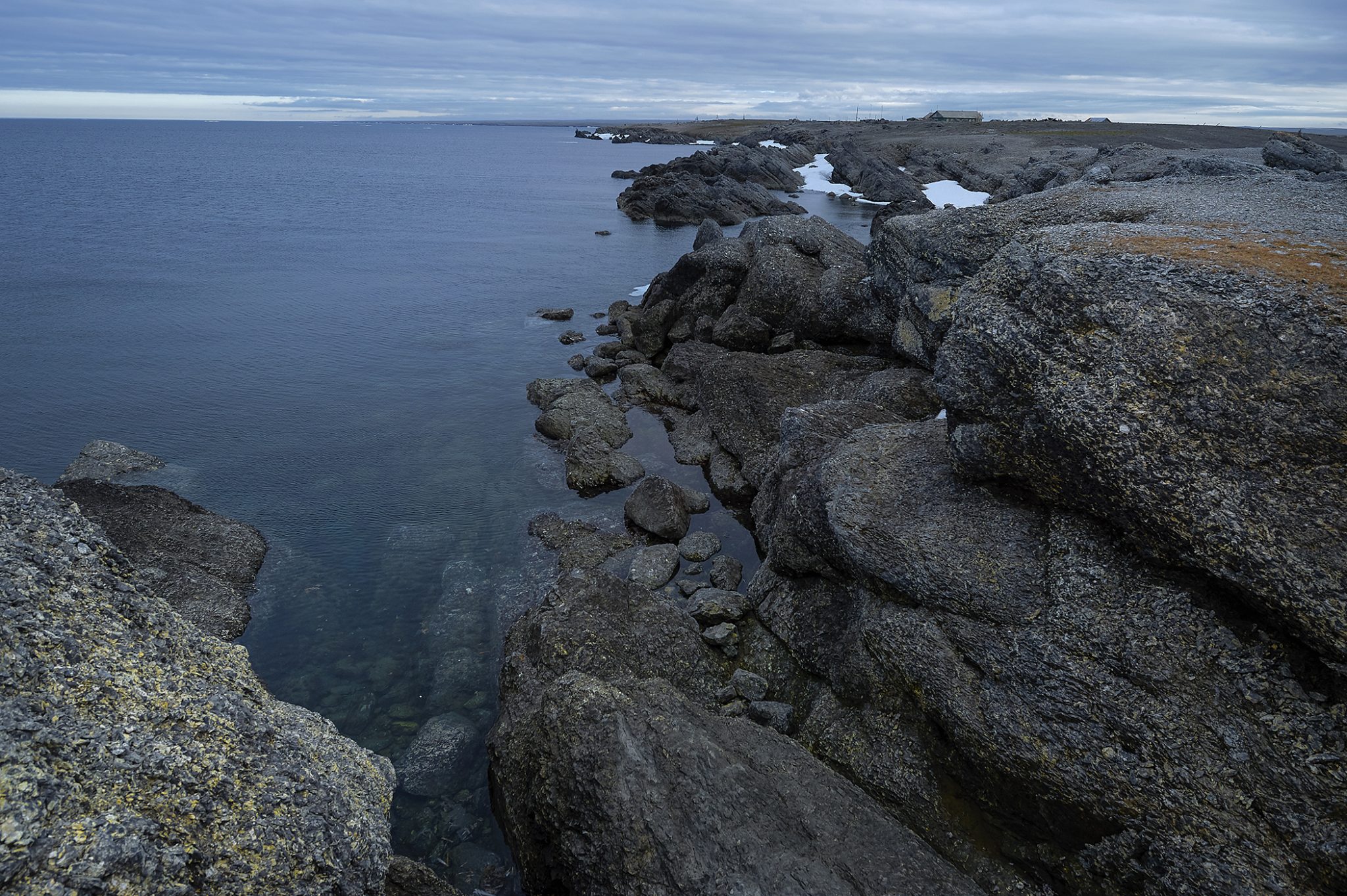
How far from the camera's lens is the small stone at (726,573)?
58.6 ft

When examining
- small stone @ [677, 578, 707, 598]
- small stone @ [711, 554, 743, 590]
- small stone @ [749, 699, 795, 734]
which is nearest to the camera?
small stone @ [749, 699, 795, 734]

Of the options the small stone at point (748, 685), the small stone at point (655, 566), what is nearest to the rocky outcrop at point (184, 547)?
the small stone at point (655, 566)

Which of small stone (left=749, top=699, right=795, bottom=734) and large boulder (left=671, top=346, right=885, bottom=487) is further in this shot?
large boulder (left=671, top=346, right=885, bottom=487)

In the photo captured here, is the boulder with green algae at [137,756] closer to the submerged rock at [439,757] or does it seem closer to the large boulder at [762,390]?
the submerged rock at [439,757]

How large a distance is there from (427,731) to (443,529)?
27.1 feet

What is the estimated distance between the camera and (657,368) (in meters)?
32.9

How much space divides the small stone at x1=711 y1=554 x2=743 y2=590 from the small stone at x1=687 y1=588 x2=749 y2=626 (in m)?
1.33

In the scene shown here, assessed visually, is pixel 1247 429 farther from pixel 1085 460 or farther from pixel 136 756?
Result: pixel 136 756

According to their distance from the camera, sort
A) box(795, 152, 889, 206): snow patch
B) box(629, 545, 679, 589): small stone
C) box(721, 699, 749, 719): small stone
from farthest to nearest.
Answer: box(795, 152, 889, 206): snow patch < box(629, 545, 679, 589): small stone < box(721, 699, 749, 719): small stone

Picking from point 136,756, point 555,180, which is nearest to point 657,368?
point 136,756

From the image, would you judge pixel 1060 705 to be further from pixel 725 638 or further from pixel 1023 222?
pixel 1023 222

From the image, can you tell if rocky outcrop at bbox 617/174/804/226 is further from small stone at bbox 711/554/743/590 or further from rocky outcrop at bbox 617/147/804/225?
small stone at bbox 711/554/743/590

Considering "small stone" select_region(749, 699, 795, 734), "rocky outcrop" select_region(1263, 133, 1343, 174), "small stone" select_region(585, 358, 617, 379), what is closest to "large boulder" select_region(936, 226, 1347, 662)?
"small stone" select_region(749, 699, 795, 734)

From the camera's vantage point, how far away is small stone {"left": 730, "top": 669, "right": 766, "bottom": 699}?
1386 centimetres
